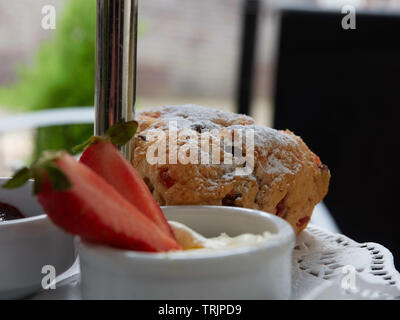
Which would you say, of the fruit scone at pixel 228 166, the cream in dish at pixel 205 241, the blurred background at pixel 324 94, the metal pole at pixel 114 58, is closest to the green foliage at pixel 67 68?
the blurred background at pixel 324 94

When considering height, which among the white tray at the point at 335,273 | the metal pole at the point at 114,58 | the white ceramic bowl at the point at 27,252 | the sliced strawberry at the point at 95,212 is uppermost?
the metal pole at the point at 114,58

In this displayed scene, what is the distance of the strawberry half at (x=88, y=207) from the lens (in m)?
0.39

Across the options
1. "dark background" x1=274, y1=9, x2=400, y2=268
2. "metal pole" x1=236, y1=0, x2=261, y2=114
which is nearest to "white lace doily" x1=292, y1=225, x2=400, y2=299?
"dark background" x1=274, y1=9, x2=400, y2=268

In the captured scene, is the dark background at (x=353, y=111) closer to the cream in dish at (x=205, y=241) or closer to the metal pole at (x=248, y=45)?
the metal pole at (x=248, y=45)

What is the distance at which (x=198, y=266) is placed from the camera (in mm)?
414

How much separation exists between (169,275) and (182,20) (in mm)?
2650

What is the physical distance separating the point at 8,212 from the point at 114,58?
203mm

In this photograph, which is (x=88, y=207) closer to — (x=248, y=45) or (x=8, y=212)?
(x=8, y=212)

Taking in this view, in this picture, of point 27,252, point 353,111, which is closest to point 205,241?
point 27,252

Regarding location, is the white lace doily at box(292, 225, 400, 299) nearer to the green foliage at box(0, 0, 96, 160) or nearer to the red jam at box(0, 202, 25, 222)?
the red jam at box(0, 202, 25, 222)

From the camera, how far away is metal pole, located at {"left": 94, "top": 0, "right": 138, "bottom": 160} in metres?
0.52

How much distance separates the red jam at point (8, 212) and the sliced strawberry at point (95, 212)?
168 millimetres

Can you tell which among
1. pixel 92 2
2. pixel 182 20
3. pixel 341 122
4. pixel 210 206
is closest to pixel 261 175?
pixel 210 206

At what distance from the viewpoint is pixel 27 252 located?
1.65 feet
